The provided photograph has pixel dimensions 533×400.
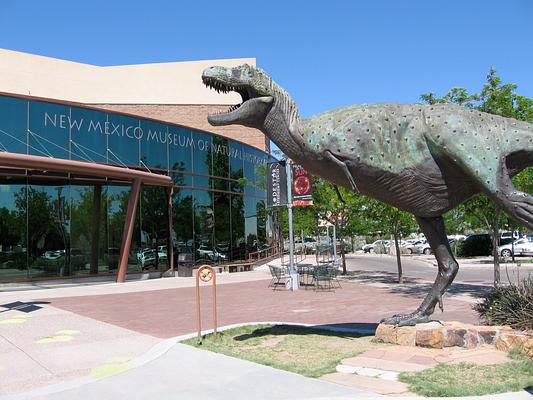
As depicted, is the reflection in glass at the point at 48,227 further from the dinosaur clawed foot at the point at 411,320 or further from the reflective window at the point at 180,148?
the dinosaur clawed foot at the point at 411,320

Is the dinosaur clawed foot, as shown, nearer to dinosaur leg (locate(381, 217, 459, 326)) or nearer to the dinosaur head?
dinosaur leg (locate(381, 217, 459, 326))

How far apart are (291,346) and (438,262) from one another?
2.27 m

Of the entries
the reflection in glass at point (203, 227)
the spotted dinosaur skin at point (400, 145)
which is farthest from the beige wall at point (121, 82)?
the spotted dinosaur skin at point (400, 145)

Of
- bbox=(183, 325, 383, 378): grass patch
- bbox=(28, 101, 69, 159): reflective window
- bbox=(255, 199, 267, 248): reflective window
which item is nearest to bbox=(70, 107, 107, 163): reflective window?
bbox=(28, 101, 69, 159): reflective window

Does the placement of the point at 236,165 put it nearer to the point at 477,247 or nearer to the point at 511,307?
the point at 477,247

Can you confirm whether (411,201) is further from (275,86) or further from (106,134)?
(106,134)

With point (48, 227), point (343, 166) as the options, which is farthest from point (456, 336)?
point (48, 227)

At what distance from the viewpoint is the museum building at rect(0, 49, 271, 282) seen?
18891mm

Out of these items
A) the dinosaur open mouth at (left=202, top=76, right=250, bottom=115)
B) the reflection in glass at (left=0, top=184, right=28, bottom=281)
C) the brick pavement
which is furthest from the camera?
the reflection in glass at (left=0, top=184, right=28, bottom=281)

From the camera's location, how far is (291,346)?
276 inches

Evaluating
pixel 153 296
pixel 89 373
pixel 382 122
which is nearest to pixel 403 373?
pixel 382 122

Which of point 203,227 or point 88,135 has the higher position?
point 88,135

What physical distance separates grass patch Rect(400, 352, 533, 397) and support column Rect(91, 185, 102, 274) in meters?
17.8

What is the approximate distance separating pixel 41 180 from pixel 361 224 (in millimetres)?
13186
